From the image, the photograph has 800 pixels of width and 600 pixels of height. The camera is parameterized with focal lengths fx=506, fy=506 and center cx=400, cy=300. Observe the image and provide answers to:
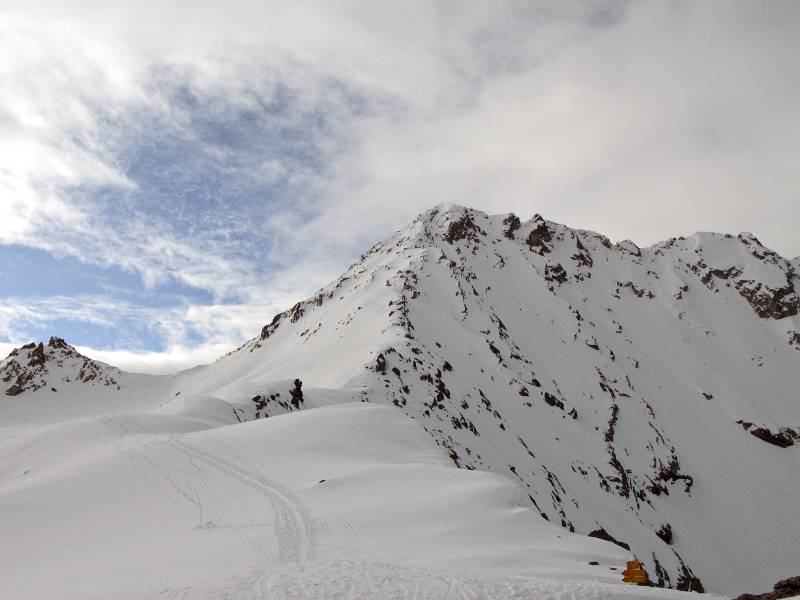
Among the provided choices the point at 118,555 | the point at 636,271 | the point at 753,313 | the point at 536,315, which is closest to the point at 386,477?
the point at 118,555

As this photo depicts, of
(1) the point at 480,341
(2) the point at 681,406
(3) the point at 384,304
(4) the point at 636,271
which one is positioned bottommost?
(2) the point at 681,406

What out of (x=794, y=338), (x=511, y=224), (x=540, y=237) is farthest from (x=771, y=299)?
(x=511, y=224)

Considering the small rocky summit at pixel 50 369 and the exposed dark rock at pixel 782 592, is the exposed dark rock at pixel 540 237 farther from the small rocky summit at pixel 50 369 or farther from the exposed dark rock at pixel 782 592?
the exposed dark rock at pixel 782 592

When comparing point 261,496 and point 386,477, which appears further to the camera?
point 386,477

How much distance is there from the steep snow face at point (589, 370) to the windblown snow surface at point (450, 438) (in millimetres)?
434

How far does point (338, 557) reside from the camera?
12.3 m

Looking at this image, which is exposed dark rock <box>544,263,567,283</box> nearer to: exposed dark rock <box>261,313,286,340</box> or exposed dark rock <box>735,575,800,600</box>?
exposed dark rock <box>261,313,286,340</box>

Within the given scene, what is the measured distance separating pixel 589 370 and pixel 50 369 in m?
82.1

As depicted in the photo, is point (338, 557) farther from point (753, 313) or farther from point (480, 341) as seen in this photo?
point (753, 313)

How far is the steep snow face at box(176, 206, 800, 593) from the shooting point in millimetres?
45656

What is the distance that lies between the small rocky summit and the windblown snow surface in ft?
1.11

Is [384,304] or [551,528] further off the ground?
[384,304]

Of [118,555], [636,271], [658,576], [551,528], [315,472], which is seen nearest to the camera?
[118,555]

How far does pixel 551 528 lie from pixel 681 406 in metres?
86.7
